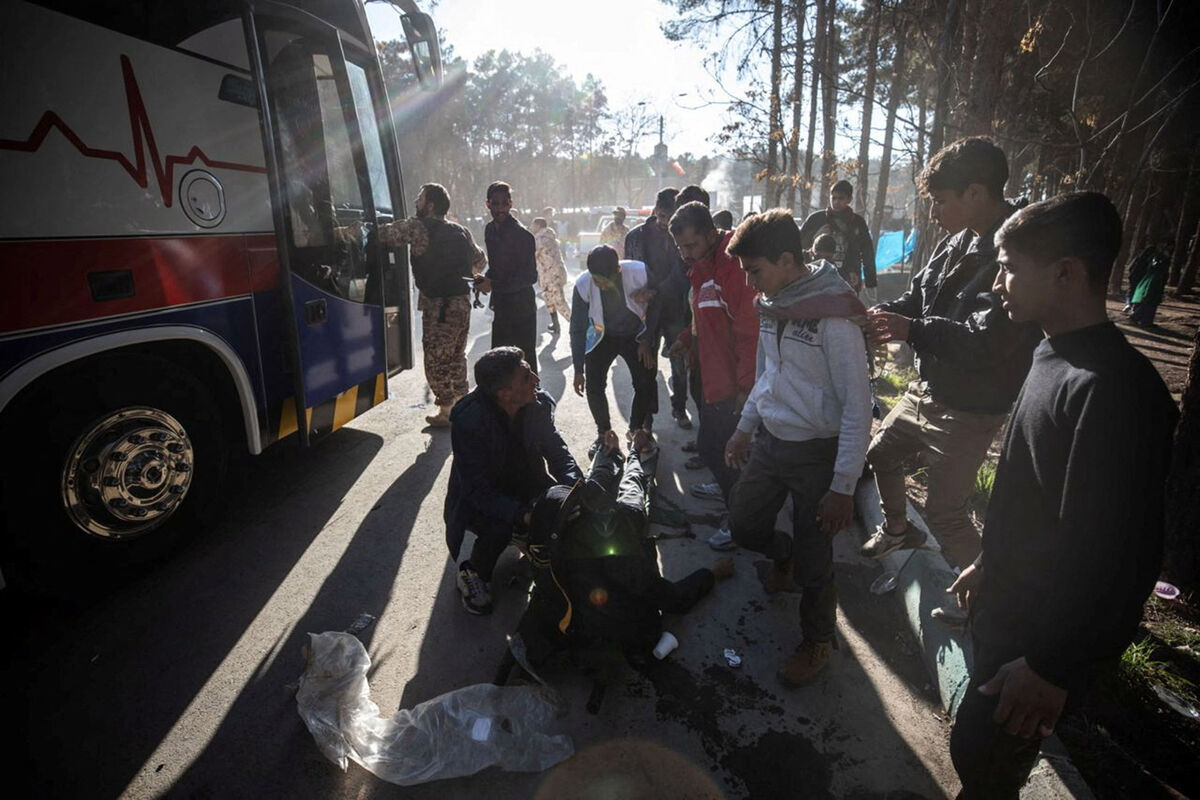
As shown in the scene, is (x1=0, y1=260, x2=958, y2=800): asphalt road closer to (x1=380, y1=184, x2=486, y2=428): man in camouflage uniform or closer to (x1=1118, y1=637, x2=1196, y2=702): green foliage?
(x1=1118, y1=637, x2=1196, y2=702): green foliage

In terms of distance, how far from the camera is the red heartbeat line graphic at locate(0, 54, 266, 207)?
8.37 ft

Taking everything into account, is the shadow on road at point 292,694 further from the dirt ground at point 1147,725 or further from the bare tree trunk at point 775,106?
the bare tree trunk at point 775,106

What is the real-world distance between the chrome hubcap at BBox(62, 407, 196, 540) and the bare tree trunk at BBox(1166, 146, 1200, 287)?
18085 mm

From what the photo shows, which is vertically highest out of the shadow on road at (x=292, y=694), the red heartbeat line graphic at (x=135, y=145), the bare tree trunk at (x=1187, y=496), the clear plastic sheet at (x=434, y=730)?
the red heartbeat line graphic at (x=135, y=145)

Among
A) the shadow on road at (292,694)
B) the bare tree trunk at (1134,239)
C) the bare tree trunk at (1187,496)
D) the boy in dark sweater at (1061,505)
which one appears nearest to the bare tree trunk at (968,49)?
the bare tree trunk at (1187,496)

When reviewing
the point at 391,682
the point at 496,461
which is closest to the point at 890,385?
the point at 496,461

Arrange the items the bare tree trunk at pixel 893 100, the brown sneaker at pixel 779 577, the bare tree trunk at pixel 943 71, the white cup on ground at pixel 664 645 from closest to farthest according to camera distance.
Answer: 1. the white cup on ground at pixel 664 645
2. the brown sneaker at pixel 779 577
3. the bare tree trunk at pixel 943 71
4. the bare tree trunk at pixel 893 100

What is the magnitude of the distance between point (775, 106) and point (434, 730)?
10827 millimetres

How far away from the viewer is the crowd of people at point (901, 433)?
1.21 meters

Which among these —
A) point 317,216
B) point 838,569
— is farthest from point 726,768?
point 317,216

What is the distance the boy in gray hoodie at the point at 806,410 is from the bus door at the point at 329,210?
275cm

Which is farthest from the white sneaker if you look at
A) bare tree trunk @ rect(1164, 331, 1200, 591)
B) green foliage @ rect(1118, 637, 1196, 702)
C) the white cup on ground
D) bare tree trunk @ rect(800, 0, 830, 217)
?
bare tree trunk @ rect(800, 0, 830, 217)

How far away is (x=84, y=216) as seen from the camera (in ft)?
8.83

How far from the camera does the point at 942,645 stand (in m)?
2.48
